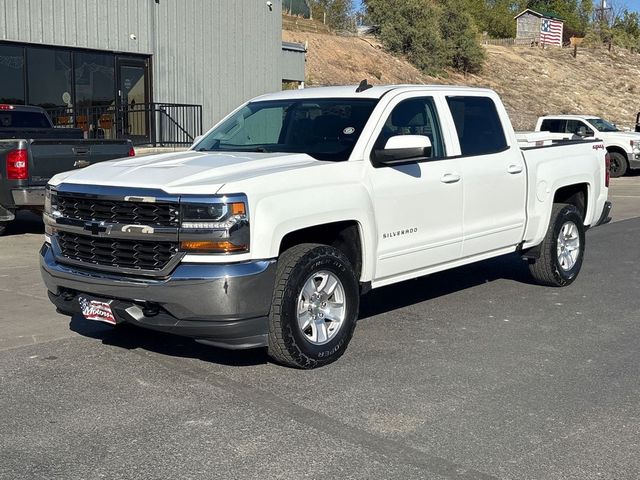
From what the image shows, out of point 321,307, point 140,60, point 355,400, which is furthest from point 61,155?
point 140,60

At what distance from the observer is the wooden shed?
6875cm

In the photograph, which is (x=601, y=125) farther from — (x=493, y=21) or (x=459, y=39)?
(x=493, y=21)

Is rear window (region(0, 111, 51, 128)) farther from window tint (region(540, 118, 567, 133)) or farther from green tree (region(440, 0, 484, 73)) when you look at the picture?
green tree (region(440, 0, 484, 73))

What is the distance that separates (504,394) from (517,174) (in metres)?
2.89

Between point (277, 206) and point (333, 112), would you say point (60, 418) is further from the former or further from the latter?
point (333, 112)

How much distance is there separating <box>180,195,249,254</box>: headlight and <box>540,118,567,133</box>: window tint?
1938 centimetres

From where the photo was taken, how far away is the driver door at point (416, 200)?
6.24 meters

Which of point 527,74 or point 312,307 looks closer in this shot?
point 312,307

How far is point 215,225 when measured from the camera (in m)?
5.15

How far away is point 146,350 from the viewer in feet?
20.3

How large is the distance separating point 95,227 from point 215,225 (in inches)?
35.0

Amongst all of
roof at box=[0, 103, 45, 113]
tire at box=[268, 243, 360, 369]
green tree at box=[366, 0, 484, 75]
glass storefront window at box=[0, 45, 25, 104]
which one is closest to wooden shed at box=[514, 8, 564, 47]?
green tree at box=[366, 0, 484, 75]

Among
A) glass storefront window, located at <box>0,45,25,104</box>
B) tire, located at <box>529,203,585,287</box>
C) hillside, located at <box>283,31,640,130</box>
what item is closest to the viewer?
tire, located at <box>529,203,585,287</box>

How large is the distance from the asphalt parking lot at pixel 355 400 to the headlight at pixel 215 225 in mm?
892
